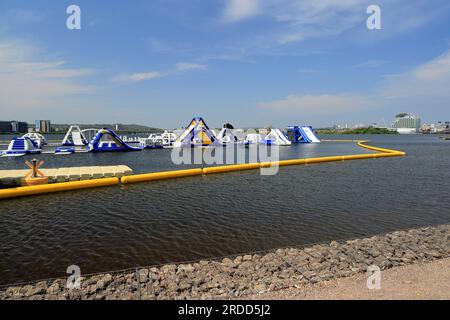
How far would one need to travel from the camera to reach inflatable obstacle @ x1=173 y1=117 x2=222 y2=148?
210 feet

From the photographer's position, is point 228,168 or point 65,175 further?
point 228,168

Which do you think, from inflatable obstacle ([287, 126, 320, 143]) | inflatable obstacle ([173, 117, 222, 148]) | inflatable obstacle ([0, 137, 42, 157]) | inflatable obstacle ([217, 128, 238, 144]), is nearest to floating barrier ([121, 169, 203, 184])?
inflatable obstacle ([0, 137, 42, 157])

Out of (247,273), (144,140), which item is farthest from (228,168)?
(144,140)

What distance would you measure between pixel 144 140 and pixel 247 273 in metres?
64.3

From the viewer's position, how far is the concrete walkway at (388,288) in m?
5.44

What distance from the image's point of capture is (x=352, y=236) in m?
9.90

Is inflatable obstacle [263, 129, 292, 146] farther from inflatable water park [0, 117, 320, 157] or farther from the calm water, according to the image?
the calm water

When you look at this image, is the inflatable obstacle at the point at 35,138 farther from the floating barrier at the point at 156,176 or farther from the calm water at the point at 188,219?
the calm water at the point at 188,219

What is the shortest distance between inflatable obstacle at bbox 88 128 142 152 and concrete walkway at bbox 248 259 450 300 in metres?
52.4

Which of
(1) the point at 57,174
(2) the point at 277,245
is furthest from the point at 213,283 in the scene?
(1) the point at 57,174

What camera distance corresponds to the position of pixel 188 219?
466 inches

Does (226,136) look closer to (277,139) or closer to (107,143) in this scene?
(277,139)
